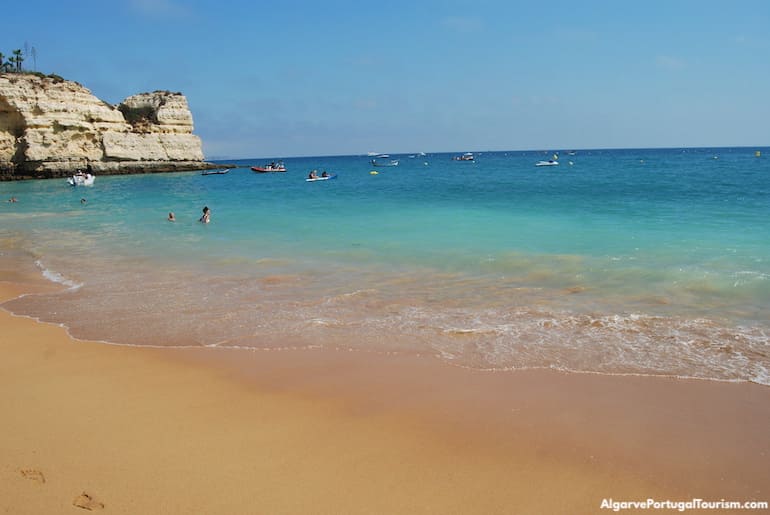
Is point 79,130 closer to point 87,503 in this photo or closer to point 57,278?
point 57,278

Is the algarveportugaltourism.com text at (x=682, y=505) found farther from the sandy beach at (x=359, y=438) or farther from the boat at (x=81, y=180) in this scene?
the boat at (x=81, y=180)

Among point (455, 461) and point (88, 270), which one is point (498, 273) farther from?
point (88, 270)

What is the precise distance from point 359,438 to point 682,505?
229 cm

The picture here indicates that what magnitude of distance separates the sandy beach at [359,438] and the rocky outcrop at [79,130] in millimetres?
52348

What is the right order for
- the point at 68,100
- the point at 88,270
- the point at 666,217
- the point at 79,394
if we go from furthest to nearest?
the point at 68,100 < the point at 666,217 < the point at 88,270 < the point at 79,394

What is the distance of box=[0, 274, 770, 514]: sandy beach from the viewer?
349 centimetres

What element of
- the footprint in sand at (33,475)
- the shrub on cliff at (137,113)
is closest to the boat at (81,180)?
the shrub on cliff at (137,113)

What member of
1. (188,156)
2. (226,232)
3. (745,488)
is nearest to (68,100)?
(188,156)

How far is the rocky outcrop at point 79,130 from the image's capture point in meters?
47.9

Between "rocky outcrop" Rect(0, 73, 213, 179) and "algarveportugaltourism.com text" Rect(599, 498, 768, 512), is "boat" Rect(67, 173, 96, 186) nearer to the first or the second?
"rocky outcrop" Rect(0, 73, 213, 179)

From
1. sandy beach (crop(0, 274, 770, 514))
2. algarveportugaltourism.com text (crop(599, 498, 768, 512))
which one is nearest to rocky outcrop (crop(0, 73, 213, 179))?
sandy beach (crop(0, 274, 770, 514))

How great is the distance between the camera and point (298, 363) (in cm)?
591

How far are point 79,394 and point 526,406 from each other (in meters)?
4.24

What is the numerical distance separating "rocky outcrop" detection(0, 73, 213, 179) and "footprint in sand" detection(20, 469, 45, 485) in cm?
5461
